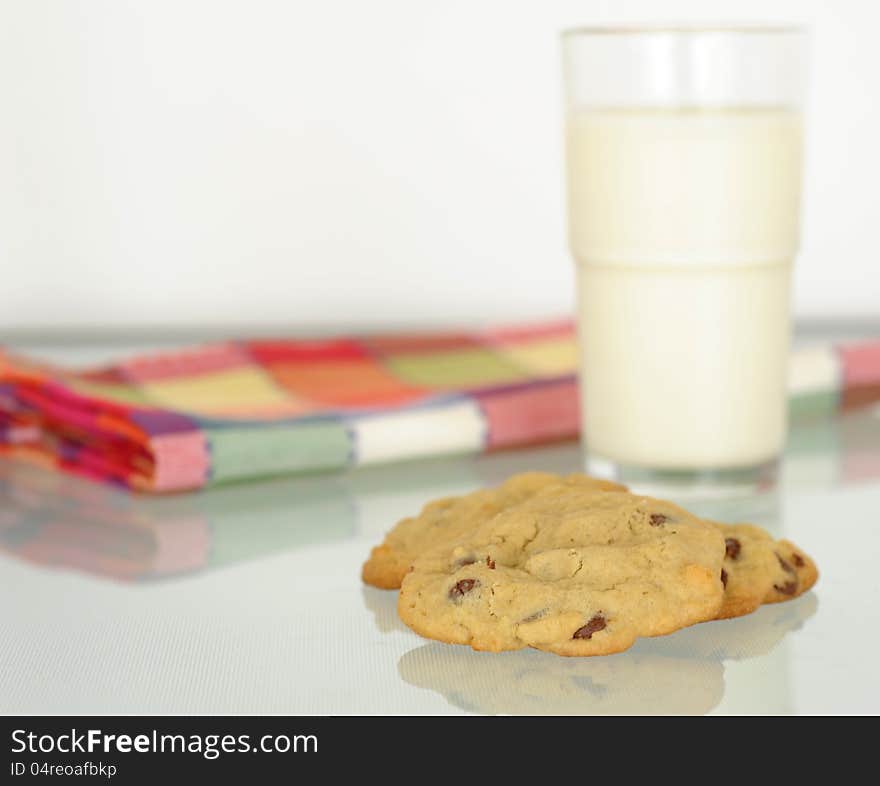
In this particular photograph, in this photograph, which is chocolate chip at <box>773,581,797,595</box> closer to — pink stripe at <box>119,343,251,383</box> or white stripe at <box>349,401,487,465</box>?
white stripe at <box>349,401,487,465</box>

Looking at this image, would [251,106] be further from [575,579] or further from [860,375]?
[575,579]

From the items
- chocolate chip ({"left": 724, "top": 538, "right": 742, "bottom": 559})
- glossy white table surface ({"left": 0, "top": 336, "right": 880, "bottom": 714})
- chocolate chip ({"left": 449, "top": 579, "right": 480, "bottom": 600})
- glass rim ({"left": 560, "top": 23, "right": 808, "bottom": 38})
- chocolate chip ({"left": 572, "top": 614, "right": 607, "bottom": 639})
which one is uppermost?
glass rim ({"left": 560, "top": 23, "right": 808, "bottom": 38})

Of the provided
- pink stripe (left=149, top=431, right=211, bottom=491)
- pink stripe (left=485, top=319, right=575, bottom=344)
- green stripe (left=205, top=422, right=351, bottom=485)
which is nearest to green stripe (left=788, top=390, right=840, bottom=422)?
pink stripe (left=485, top=319, right=575, bottom=344)

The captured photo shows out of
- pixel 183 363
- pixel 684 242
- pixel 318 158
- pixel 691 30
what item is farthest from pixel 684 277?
pixel 318 158

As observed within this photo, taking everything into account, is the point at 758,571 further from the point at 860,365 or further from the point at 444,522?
the point at 860,365

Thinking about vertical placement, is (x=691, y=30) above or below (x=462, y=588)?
above

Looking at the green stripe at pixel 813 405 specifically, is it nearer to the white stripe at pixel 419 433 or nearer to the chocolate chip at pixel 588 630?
the white stripe at pixel 419 433
